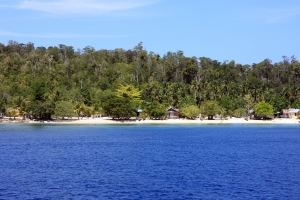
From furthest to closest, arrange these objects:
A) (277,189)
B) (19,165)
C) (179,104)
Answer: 1. (179,104)
2. (19,165)
3. (277,189)

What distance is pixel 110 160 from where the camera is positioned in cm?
4700

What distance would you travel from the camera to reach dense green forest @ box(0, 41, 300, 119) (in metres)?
122

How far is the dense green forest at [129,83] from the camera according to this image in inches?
4793

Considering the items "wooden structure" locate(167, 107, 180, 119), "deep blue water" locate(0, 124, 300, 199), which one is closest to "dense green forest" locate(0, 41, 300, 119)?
"wooden structure" locate(167, 107, 180, 119)

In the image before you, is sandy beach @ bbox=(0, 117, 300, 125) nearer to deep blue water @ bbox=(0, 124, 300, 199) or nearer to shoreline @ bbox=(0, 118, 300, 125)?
shoreline @ bbox=(0, 118, 300, 125)

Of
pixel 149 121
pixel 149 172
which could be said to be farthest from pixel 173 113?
pixel 149 172

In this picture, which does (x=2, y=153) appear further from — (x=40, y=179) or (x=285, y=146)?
(x=285, y=146)

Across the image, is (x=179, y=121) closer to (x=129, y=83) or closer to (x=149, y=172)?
(x=129, y=83)

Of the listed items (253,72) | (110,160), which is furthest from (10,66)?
(110,160)

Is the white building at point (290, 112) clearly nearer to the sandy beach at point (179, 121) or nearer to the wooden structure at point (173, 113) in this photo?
the sandy beach at point (179, 121)

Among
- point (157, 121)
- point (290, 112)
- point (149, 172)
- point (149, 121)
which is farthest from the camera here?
point (290, 112)

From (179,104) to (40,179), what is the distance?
9627 cm

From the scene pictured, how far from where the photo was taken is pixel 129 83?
148000 millimetres

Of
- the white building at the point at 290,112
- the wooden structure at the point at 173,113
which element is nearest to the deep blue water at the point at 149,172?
the wooden structure at the point at 173,113
